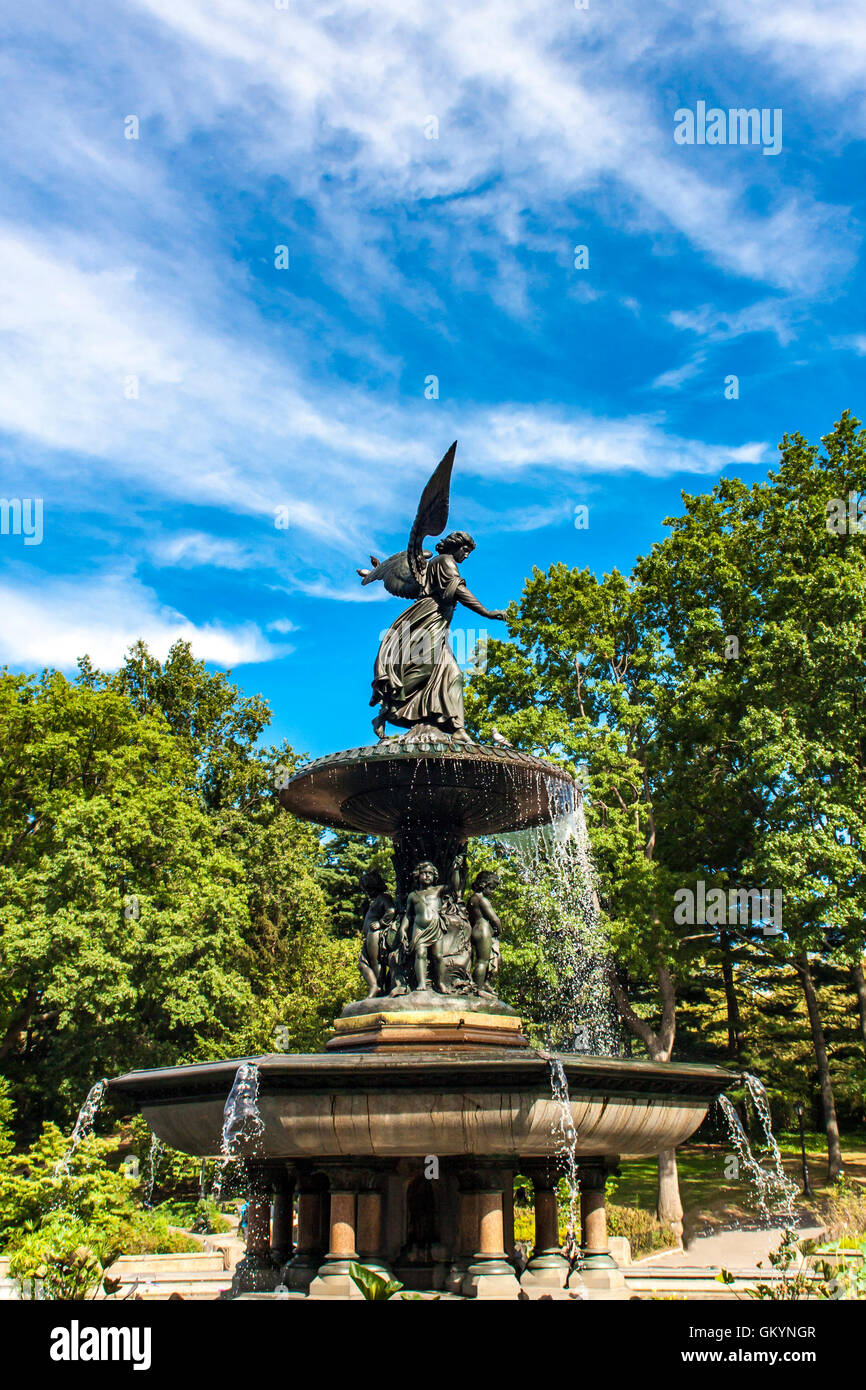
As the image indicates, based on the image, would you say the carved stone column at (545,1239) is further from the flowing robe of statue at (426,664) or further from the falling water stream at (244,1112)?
the flowing robe of statue at (426,664)

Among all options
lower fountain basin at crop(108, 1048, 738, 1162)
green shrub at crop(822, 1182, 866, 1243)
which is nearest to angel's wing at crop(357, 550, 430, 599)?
lower fountain basin at crop(108, 1048, 738, 1162)

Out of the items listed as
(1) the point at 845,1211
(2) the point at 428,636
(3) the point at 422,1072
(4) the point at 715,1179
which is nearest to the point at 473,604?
(2) the point at 428,636

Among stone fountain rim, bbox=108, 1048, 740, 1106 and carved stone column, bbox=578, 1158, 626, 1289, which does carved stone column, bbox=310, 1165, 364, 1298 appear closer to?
stone fountain rim, bbox=108, 1048, 740, 1106

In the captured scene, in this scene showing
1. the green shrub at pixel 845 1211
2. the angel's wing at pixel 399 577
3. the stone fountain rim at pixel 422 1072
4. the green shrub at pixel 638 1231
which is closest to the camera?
the stone fountain rim at pixel 422 1072

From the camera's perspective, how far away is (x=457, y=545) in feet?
39.8

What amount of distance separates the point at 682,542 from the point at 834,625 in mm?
5349

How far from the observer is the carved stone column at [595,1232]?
866 cm

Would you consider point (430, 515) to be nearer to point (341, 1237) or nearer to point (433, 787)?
point (433, 787)

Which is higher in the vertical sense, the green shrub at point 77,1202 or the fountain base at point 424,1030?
the fountain base at point 424,1030

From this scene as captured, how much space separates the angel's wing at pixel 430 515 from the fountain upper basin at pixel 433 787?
8.76 feet

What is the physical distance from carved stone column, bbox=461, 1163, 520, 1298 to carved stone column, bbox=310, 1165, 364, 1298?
85 cm

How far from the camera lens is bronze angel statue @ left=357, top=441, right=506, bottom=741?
1146 centimetres

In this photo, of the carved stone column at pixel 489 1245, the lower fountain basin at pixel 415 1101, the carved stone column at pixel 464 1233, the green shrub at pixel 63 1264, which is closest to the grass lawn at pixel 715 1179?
the carved stone column at pixel 464 1233

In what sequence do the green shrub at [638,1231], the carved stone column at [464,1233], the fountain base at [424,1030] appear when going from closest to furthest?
the carved stone column at [464,1233] < the fountain base at [424,1030] < the green shrub at [638,1231]
